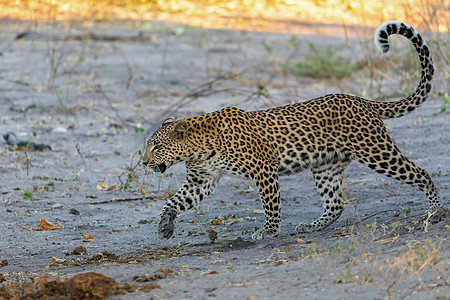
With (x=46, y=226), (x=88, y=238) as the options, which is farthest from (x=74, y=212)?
(x=88, y=238)

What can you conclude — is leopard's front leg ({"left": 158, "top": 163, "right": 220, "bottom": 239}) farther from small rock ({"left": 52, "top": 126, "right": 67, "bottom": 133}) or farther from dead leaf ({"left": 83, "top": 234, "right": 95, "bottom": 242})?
small rock ({"left": 52, "top": 126, "right": 67, "bottom": 133})

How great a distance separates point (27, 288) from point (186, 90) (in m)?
9.77

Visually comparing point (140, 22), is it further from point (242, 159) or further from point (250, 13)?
point (242, 159)

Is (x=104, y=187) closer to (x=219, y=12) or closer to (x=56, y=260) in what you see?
(x=56, y=260)

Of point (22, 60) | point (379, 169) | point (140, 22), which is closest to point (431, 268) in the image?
point (379, 169)

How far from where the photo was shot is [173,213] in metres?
7.14

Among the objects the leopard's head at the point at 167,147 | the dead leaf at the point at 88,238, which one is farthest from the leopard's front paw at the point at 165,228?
the dead leaf at the point at 88,238

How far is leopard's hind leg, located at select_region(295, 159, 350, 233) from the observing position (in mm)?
7328

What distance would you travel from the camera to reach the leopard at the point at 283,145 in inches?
270

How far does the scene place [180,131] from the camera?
276 inches

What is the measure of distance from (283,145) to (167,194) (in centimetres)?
234

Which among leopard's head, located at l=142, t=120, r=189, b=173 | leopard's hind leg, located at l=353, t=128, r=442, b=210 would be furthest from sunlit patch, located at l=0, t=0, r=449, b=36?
leopard's hind leg, located at l=353, t=128, r=442, b=210

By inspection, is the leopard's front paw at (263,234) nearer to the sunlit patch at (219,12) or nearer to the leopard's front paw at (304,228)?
the leopard's front paw at (304,228)

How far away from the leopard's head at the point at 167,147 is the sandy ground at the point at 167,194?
29.3 inches
